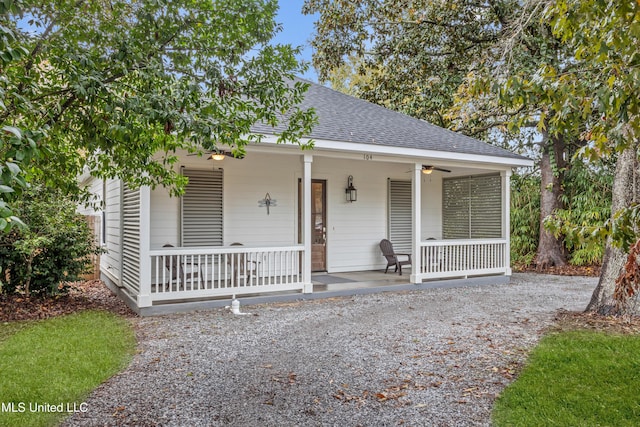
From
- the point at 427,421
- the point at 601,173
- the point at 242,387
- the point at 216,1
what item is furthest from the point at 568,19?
the point at 601,173

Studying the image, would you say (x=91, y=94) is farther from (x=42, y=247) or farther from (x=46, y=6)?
(x=42, y=247)

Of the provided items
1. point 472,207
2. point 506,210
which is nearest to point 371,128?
point 506,210

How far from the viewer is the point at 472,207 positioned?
10617mm

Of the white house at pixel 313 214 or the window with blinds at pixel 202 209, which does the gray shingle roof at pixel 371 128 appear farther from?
the window with blinds at pixel 202 209

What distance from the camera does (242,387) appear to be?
3615 mm

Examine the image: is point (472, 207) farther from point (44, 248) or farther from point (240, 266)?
Answer: point (44, 248)

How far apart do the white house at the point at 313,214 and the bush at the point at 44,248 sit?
82 cm

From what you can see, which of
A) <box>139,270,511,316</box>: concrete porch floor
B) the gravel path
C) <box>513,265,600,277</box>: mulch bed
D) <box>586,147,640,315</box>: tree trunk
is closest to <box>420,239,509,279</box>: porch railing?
<box>139,270,511,316</box>: concrete porch floor

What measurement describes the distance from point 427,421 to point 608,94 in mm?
2335

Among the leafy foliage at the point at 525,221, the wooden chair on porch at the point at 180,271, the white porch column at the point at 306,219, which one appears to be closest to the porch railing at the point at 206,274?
the wooden chair on porch at the point at 180,271

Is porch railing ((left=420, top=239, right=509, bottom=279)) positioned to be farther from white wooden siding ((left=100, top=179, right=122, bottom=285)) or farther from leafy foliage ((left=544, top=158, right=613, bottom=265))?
white wooden siding ((left=100, top=179, right=122, bottom=285))

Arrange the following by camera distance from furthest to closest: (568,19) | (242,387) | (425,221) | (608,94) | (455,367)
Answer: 1. (425,221)
2. (455,367)
3. (242,387)
4. (568,19)
5. (608,94)

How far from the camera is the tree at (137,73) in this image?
2598 mm

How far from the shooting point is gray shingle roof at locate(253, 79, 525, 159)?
7803 millimetres
